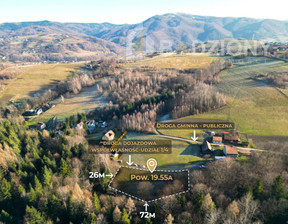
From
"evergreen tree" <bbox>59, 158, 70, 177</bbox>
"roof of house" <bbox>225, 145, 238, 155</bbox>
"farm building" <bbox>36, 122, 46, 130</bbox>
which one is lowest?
"farm building" <bbox>36, 122, 46, 130</bbox>

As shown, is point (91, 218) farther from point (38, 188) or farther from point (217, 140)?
point (217, 140)

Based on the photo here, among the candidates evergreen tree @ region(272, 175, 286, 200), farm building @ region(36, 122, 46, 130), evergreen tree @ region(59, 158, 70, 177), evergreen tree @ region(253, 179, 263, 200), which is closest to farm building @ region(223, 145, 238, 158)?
evergreen tree @ region(253, 179, 263, 200)

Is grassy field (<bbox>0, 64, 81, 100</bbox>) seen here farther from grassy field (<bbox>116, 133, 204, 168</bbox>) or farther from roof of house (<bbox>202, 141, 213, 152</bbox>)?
roof of house (<bbox>202, 141, 213, 152</bbox>)

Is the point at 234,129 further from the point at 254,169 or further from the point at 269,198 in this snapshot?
the point at 269,198

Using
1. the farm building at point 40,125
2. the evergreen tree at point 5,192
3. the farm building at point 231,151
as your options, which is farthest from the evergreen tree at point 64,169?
the farm building at point 40,125

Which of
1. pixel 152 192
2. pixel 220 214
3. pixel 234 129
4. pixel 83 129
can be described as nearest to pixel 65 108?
pixel 83 129
